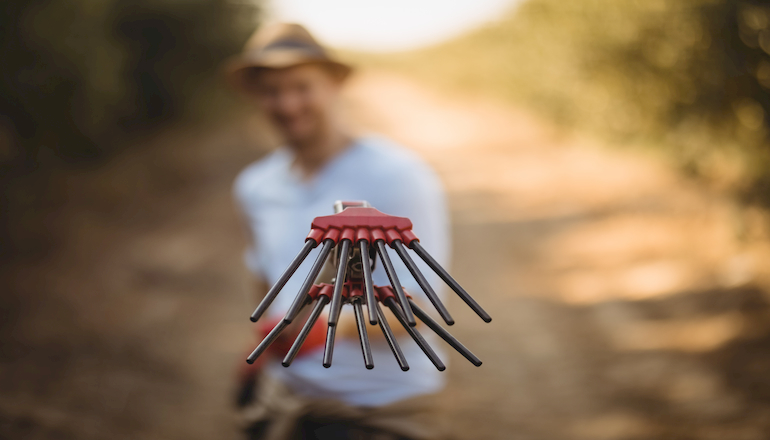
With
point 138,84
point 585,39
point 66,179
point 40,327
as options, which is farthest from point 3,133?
point 585,39

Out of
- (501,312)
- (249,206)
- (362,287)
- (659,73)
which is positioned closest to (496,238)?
(501,312)

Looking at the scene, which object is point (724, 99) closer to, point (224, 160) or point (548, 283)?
point (548, 283)

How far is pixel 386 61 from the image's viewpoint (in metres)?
21.8

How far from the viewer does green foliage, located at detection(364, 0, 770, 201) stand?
3826 millimetres

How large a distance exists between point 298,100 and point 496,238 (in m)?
5.76

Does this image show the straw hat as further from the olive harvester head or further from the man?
the olive harvester head

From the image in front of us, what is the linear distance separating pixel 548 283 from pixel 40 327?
197 inches

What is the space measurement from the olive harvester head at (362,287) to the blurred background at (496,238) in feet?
8.25

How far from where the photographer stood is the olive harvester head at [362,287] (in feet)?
2.24

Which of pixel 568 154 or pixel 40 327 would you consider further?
pixel 568 154

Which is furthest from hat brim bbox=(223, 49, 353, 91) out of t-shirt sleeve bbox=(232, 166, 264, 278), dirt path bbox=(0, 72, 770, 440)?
dirt path bbox=(0, 72, 770, 440)

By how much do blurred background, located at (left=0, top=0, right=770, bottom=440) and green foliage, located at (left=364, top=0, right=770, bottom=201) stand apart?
3 centimetres

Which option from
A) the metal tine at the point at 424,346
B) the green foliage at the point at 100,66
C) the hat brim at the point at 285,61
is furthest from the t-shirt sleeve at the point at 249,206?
the green foliage at the point at 100,66

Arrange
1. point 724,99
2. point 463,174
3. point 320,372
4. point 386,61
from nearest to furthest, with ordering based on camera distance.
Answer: point 320,372
point 724,99
point 463,174
point 386,61
